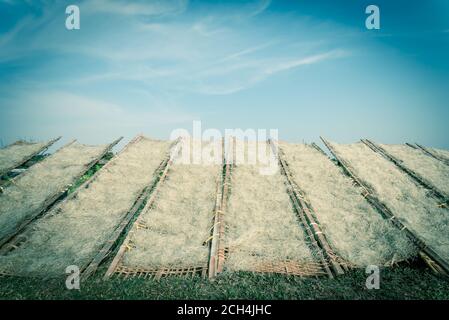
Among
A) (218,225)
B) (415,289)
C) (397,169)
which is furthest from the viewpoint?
(397,169)

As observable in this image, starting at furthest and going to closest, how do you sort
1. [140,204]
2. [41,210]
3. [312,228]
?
1. [140,204]
2. [41,210]
3. [312,228]

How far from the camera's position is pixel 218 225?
6855 mm

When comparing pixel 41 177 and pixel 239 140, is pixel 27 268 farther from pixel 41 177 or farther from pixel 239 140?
pixel 239 140

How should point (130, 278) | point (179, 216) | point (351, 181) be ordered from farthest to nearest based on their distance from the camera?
point (351, 181), point (179, 216), point (130, 278)

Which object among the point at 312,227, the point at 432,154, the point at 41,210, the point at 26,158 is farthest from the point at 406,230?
the point at 26,158

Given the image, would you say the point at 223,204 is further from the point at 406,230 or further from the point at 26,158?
the point at 26,158

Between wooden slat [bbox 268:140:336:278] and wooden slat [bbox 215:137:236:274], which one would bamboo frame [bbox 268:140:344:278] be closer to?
wooden slat [bbox 268:140:336:278]

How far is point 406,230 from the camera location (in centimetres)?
661

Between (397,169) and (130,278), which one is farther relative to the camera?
(397,169)

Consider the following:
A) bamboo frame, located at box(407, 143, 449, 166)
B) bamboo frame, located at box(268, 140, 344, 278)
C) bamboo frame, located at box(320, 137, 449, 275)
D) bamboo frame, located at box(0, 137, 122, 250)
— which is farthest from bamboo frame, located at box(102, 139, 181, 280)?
bamboo frame, located at box(407, 143, 449, 166)

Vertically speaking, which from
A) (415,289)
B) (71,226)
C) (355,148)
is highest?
(355,148)

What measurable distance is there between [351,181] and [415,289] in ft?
14.7

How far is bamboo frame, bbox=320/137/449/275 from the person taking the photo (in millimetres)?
5570

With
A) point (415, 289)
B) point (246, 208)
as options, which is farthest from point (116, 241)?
point (415, 289)
